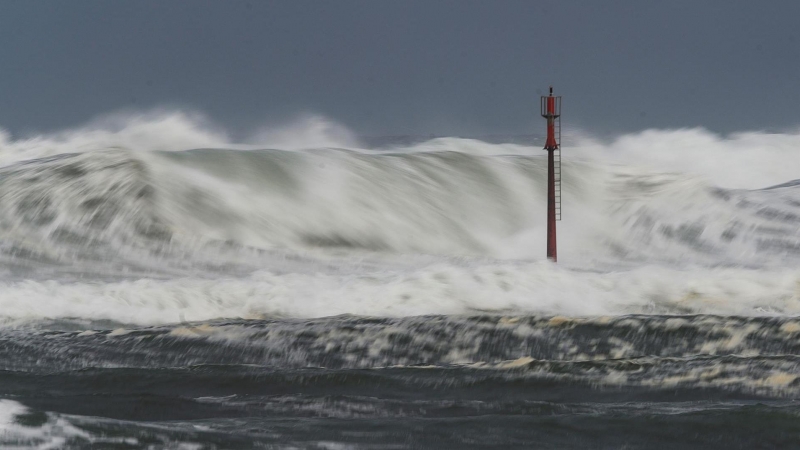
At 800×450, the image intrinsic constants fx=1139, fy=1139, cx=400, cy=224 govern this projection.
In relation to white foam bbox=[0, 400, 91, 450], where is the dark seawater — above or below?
above

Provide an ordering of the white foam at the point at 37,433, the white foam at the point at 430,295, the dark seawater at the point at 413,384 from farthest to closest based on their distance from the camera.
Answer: the white foam at the point at 430,295 < the dark seawater at the point at 413,384 < the white foam at the point at 37,433

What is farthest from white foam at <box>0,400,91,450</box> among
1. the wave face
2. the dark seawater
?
the wave face

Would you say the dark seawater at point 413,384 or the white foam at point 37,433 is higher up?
the dark seawater at point 413,384

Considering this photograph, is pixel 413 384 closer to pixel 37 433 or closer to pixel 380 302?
pixel 37 433

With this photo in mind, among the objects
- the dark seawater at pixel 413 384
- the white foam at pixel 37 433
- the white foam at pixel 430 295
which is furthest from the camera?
the white foam at pixel 430 295

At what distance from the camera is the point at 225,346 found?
11.3 m

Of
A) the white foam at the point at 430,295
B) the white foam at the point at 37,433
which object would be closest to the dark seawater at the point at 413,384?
the white foam at the point at 37,433

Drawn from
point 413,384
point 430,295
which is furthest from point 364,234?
point 413,384

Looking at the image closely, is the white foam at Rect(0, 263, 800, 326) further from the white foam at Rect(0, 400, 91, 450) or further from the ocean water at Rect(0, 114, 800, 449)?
the white foam at Rect(0, 400, 91, 450)

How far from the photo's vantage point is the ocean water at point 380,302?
8695 millimetres

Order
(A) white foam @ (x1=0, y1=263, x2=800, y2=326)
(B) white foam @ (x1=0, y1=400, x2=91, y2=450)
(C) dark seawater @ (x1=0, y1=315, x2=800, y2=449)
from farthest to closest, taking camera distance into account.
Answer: (A) white foam @ (x1=0, y1=263, x2=800, y2=326) → (C) dark seawater @ (x1=0, y1=315, x2=800, y2=449) → (B) white foam @ (x1=0, y1=400, x2=91, y2=450)

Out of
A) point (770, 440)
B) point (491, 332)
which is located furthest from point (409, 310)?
point (770, 440)

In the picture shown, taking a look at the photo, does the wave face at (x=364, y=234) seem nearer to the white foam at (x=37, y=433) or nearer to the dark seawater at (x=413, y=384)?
the dark seawater at (x=413, y=384)

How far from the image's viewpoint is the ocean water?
8695 mm
